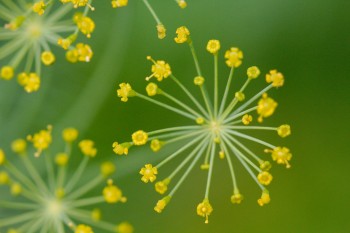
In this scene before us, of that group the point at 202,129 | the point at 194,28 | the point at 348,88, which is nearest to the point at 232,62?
the point at 202,129

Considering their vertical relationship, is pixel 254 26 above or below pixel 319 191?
above

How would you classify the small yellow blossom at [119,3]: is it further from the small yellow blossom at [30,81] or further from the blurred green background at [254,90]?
the blurred green background at [254,90]

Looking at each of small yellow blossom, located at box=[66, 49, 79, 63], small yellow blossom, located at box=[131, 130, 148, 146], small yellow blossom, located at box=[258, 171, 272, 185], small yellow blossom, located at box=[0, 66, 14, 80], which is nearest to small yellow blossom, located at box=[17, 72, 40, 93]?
small yellow blossom, located at box=[0, 66, 14, 80]

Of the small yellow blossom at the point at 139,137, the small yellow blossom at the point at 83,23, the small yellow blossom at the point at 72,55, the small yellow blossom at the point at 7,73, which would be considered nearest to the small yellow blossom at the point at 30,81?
the small yellow blossom at the point at 7,73

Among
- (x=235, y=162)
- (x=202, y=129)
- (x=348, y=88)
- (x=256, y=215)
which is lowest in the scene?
(x=202, y=129)

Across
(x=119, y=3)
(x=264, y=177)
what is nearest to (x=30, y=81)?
(x=119, y=3)

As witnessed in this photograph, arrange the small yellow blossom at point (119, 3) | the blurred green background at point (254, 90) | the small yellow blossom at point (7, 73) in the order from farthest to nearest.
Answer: the blurred green background at point (254, 90)
the small yellow blossom at point (119, 3)
the small yellow blossom at point (7, 73)

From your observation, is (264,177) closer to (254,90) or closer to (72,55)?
(72,55)

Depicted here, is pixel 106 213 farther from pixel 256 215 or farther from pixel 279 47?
pixel 279 47
